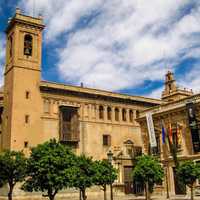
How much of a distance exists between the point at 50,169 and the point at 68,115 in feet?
69.8

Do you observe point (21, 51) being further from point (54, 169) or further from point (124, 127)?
point (54, 169)

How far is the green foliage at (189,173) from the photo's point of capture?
30.1 m

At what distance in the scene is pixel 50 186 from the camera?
82.7 ft

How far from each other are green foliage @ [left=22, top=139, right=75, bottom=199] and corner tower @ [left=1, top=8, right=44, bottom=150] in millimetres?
15444

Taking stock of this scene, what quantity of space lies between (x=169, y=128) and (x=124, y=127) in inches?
559

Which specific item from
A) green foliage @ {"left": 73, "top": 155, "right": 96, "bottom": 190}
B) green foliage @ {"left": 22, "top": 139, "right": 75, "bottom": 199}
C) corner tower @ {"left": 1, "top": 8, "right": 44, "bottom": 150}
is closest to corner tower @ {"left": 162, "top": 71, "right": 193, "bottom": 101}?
corner tower @ {"left": 1, "top": 8, "right": 44, "bottom": 150}

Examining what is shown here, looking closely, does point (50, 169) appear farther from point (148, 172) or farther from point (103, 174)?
point (148, 172)

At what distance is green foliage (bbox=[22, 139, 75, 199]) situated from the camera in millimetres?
25188

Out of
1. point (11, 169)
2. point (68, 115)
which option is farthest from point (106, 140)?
point (11, 169)

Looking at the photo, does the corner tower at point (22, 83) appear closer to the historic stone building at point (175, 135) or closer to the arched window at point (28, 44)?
the arched window at point (28, 44)

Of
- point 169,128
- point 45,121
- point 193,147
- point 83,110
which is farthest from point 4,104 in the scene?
point 193,147

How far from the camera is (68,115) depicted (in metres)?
46.5

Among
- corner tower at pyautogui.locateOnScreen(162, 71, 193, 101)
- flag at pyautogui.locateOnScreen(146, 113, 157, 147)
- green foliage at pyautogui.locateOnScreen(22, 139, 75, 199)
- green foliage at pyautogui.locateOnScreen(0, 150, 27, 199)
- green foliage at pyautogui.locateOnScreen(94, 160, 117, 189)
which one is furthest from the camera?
corner tower at pyautogui.locateOnScreen(162, 71, 193, 101)

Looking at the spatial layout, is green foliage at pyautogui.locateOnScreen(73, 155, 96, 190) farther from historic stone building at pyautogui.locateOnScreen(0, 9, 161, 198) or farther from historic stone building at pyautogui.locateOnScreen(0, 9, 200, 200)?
historic stone building at pyautogui.locateOnScreen(0, 9, 161, 198)
